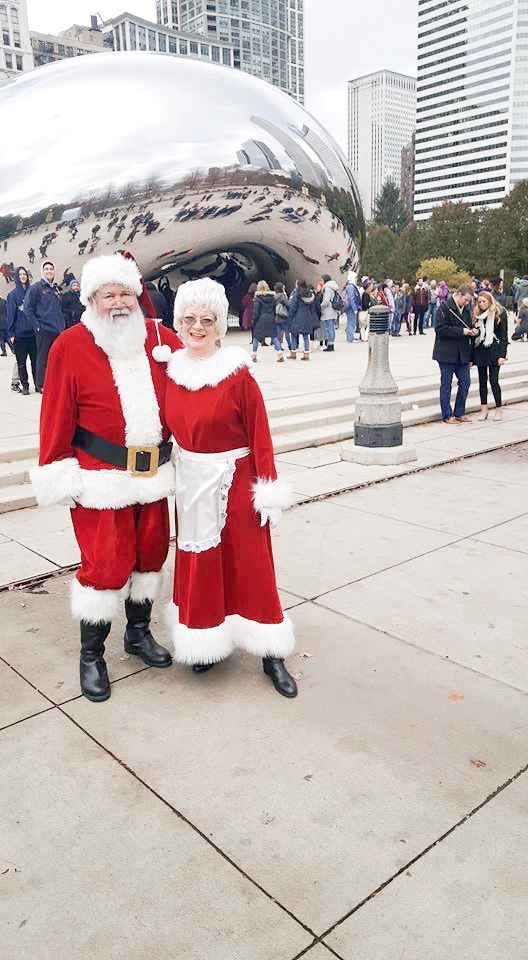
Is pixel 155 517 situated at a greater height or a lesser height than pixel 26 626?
greater

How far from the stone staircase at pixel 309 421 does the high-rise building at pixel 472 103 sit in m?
161

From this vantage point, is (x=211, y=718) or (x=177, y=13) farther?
(x=177, y=13)

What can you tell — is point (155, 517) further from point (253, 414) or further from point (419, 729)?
point (419, 729)

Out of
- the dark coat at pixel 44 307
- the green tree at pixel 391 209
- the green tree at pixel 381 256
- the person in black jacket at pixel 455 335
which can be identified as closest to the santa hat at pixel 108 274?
the person in black jacket at pixel 455 335

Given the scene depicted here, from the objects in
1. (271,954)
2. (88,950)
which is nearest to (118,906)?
(88,950)

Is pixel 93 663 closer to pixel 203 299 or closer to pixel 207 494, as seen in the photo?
pixel 207 494

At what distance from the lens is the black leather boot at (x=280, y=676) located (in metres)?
3.07

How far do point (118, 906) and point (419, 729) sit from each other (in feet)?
4.29

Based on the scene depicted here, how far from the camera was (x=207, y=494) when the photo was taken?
298 centimetres

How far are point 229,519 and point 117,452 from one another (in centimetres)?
55

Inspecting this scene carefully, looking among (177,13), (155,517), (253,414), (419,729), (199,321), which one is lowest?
(419,729)

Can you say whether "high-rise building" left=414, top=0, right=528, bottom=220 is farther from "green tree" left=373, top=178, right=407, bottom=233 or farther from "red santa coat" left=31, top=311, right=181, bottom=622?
"red santa coat" left=31, top=311, right=181, bottom=622

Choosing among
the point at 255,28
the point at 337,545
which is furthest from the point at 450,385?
the point at 255,28

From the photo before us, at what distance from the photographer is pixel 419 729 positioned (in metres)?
2.80
